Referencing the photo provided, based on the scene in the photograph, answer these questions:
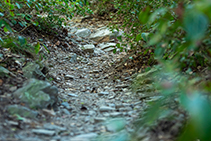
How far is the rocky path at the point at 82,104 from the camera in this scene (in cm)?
156

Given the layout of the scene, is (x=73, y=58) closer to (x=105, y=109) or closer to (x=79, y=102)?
(x=79, y=102)

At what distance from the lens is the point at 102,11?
7.16 metres

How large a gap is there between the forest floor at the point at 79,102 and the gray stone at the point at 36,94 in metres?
0.06

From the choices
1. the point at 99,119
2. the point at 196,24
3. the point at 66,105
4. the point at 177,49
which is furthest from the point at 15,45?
the point at 196,24

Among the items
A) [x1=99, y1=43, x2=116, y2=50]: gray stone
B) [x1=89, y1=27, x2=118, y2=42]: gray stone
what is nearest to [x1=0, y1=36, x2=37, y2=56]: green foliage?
[x1=99, y1=43, x2=116, y2=50]: gray stone

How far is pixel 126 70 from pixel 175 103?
167 cm

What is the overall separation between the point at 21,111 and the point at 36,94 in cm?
Result: 26

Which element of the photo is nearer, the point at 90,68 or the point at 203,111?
the point at 203,111

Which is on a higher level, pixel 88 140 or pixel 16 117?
pixel 16 117

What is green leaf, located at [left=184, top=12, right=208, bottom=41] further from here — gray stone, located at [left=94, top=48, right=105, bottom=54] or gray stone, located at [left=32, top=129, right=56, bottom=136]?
gray stone, located at [left=94, top=48, right=105, bottom=54]

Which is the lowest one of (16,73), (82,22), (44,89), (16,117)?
(16,117)

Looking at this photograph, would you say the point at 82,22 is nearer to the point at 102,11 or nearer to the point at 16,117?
the point at 102,11

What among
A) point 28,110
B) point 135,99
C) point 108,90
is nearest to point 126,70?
point 108,90

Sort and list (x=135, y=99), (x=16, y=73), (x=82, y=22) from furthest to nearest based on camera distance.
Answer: (x=82, y=22), (x=135, y=99), (x=16, y=73)
